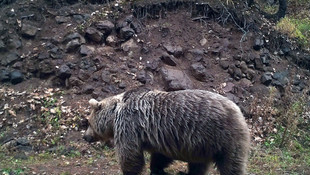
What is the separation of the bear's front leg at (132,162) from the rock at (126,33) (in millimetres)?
4775

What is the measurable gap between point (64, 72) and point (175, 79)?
2490mm

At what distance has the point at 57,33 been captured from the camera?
1102 cm

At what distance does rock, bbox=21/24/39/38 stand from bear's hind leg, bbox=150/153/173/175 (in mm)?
5394

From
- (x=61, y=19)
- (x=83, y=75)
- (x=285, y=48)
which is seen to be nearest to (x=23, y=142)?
(x=83, y=75)

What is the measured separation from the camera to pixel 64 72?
10.2m

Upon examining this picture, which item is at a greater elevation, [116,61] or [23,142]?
[116,61]

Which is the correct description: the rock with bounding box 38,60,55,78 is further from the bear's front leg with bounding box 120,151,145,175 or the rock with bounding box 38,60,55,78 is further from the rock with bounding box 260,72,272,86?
the rock with bounding box 260,72,272,86

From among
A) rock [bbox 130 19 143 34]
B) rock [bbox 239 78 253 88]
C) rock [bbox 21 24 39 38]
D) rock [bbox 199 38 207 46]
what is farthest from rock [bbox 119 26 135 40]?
rock [bbox 239 78 253 88]

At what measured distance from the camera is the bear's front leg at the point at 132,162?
6.54 m

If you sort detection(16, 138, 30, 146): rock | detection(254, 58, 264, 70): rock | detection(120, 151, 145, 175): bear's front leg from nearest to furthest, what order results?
A: 1. detection(120, 151, 145, 175): bear's front leg
2. detection(16, 138, 30, 146): rock
3. detection(254, 58, 264, 70): rock

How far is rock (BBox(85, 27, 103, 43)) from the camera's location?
10.8 metres

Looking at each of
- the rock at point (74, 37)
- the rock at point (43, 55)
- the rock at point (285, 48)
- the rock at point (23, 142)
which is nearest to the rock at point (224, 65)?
the rock at point (285, 48)

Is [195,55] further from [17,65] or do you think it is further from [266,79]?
[17,65]

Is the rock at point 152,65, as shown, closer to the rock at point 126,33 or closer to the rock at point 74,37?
the rock at point 126,33
